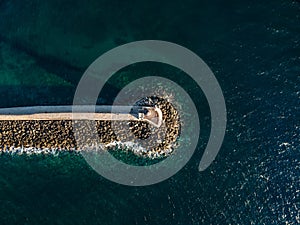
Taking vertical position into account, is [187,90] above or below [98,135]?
above

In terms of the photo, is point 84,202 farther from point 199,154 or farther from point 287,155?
point 287,155

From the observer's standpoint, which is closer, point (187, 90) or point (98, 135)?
point (187, 90)

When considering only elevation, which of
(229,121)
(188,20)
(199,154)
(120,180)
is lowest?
(120,180)

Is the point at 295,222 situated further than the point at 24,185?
No

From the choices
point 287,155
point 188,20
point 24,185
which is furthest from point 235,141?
point 24,185

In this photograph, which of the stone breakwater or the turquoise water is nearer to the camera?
the turquoise water
